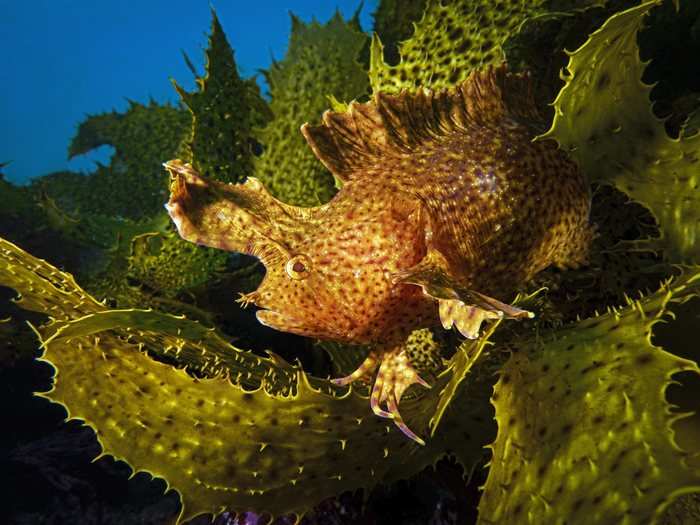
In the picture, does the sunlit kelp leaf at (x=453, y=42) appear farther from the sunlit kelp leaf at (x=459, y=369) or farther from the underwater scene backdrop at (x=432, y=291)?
the sunlit kelp leaf at (x=459, y=369)

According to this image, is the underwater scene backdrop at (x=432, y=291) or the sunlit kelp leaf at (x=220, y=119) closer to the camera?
the underwater scene backdrop at (x=432, y=291)

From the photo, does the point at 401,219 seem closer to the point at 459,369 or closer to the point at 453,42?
the point at 459,369

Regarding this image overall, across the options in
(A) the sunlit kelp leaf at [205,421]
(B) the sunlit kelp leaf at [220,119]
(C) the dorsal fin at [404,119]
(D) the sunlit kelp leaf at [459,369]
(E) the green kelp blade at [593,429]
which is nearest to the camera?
(E) the green kelp blade at [593,429]

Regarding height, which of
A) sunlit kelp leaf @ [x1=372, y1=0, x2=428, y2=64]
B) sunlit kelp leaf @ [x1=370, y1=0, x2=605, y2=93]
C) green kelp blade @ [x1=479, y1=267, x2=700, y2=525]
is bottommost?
green kelp blade @ [x1=479, y1=267, x2=700, y2=525]

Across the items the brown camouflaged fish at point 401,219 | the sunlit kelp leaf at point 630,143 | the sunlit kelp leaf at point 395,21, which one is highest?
the sunlit kelp leaf at point 395,21

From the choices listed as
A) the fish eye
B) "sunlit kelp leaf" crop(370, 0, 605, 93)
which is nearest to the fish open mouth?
the fish eye

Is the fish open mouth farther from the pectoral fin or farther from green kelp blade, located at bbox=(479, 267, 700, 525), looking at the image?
green kelp blade, located at bbox=(479, 267, 700, 525)

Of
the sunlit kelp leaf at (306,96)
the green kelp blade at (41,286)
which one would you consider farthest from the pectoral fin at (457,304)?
the sunlit kelp leaf at (306,96)
